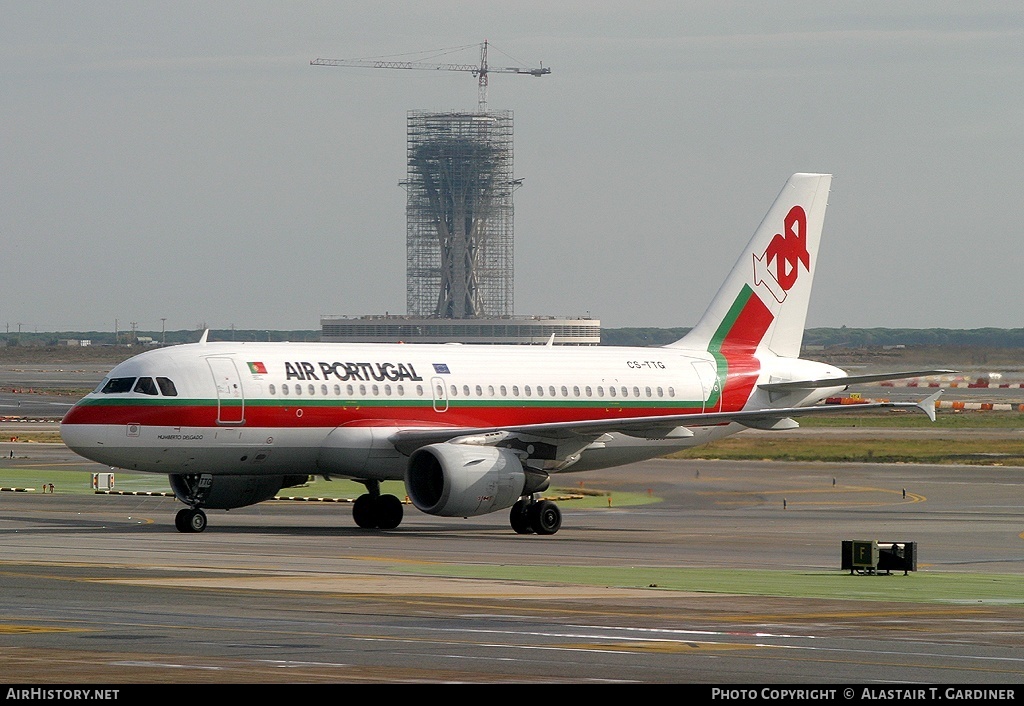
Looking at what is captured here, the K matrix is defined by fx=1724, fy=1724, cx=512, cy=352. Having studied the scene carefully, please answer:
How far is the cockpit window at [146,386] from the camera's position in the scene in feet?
128

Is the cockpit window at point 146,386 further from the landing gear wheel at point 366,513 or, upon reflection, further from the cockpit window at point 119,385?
the landing gear wheel at point 366,513

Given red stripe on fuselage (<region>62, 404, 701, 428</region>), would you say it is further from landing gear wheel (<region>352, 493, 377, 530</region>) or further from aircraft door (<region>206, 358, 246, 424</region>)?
landing gear wheel (<region>352, 493, 377, 530</region>)

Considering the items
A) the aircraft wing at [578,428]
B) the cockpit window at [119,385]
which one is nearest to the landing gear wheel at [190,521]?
the cockpit window at [119,385]

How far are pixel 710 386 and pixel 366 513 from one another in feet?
35.6

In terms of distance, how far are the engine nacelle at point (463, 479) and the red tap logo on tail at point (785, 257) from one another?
526 inches

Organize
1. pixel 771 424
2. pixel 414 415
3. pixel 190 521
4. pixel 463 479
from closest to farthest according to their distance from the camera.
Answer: pixel 463 479 < pixel 190 521 < pixel 414 415 < pixel 771 424

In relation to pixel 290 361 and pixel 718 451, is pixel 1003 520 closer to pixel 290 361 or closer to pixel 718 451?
pixel 290 361

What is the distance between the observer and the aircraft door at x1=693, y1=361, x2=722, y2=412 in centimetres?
4744

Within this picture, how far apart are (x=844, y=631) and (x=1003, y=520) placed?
2536cm

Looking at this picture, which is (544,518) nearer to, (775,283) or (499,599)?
(775,283)

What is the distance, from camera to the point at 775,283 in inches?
1994

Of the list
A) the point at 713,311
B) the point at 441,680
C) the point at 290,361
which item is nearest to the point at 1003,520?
the point at 713,311

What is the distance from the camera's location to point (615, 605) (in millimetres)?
24047

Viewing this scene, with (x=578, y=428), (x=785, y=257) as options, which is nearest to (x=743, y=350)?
(x=785, y=257)
